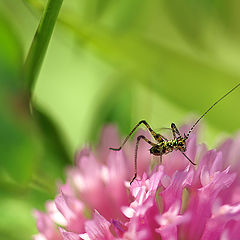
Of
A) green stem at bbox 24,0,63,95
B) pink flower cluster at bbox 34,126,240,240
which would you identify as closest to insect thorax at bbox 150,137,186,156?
pink flower cluster at bbox 34,126,240,240

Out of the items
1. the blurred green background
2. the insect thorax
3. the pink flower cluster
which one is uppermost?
the blurred green background

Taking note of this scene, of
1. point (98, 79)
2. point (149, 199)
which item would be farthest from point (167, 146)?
point (98, 79)

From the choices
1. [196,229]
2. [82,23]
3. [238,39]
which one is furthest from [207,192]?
[238,39]

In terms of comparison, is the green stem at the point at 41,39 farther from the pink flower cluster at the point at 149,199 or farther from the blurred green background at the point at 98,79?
the pink flower cluster at the point at 149,199

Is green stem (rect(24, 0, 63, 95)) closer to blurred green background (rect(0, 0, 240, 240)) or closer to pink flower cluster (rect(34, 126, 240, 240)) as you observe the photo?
blurred green background (rect(0, 0, 240, 240))

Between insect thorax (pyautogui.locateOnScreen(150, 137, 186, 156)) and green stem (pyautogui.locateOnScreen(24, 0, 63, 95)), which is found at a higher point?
green stem (pyautogui.locateOnScreen(24, 0, 63, 95))

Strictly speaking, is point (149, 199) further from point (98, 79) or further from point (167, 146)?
point (98, 79)

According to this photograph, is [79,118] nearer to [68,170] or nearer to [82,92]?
[82,92]
